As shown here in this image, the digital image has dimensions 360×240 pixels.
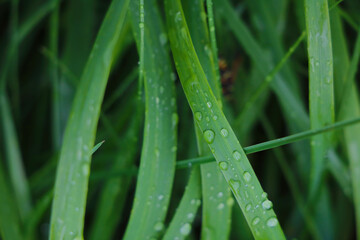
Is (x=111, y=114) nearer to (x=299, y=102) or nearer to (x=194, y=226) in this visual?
(x=194, y=226)

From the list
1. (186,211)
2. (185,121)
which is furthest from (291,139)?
(185,121)

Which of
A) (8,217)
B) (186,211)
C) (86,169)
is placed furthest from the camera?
(8,217)

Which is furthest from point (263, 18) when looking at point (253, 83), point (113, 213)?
point (113, 213)

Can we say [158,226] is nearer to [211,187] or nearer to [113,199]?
[211,187]

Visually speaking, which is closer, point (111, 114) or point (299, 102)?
point (299, 102)

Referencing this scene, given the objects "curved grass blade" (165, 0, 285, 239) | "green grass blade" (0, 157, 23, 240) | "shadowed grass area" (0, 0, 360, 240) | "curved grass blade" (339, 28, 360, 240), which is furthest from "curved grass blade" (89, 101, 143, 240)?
"curved grass blade" (339, 28, 360, 240)

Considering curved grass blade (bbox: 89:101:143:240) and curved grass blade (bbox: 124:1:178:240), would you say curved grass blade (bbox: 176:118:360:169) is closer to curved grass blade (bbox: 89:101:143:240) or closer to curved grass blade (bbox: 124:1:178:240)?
curved grass blade (bbox: 124:1:178:240)
